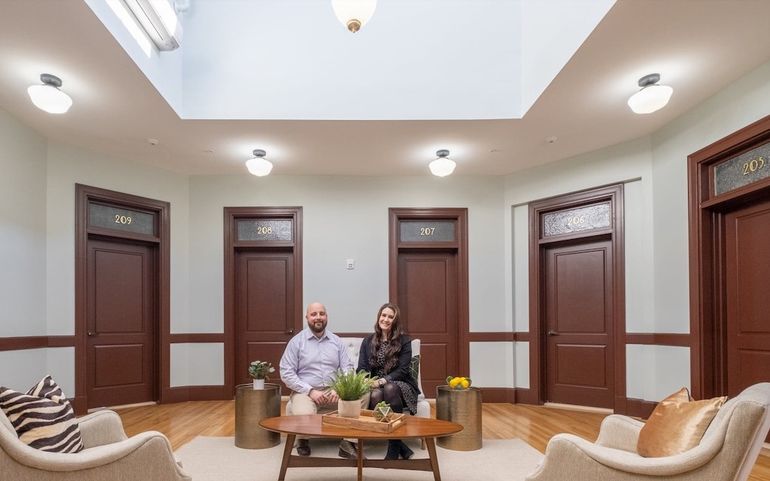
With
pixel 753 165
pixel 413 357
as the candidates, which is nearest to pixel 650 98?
pixel 753 165

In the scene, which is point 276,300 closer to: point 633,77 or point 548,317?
point 548,317

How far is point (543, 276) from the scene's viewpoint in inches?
277

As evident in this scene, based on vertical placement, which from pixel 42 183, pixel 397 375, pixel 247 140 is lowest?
pixel 397 375

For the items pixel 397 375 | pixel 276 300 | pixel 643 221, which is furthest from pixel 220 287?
pixel 643 221

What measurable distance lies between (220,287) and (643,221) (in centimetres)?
491

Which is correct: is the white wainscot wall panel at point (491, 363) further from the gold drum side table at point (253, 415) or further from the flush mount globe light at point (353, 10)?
the flush mount globe light at point (353, 10)

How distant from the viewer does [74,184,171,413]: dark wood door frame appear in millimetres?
5996

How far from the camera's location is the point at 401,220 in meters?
7.43

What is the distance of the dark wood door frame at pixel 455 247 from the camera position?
7.23 m

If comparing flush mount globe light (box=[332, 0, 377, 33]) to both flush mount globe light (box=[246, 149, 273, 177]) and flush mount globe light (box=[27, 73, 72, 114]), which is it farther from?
flush mount globe light (box=[246, 149, 273, 177])

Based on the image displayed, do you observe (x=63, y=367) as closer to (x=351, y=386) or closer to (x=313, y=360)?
(x=313, y=360)

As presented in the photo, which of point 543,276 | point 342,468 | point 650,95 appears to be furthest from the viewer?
point 543,276

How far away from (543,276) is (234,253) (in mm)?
3834

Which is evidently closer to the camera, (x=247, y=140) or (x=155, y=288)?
(x=247, y=140)
